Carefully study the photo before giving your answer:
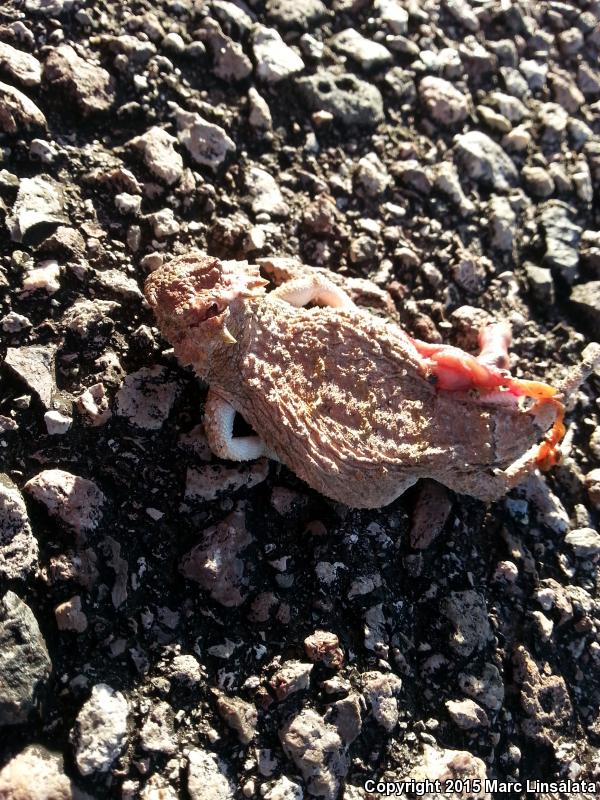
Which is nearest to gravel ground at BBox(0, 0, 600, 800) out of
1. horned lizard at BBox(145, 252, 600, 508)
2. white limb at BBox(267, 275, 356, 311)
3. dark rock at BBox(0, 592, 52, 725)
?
dark rock at BBox(0, 592, 52, 725)

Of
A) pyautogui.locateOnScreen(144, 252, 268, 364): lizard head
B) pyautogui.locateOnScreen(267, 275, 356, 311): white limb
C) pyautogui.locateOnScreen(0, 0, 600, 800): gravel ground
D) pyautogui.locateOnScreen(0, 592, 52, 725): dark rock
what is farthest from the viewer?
pyautogui.locateOnScreen(267, 275, 356, 311): white limb

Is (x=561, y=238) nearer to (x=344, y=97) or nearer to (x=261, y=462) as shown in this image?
(x=344, y=97)

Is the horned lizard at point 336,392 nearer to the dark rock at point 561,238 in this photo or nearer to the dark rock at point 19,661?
the dark rock at point 19,661

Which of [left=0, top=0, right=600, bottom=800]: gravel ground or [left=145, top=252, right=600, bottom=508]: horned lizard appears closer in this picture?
[left=0, top=0, right=600, bottom=800]: gravel ground

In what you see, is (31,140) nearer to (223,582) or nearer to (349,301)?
(349,301)

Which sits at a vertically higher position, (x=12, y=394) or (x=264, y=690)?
(x=12, y=394)

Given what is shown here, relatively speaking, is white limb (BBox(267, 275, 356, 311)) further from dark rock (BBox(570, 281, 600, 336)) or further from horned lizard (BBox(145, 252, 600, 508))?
dark rock (BBox(570, 281, 600, 336))

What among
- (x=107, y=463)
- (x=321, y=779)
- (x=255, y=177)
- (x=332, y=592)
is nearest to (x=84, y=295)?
(x=107, y=463)
